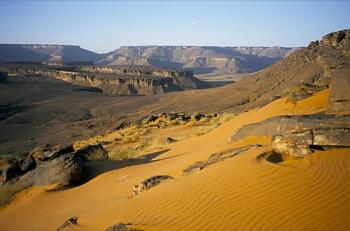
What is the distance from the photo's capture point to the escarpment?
83.1 m

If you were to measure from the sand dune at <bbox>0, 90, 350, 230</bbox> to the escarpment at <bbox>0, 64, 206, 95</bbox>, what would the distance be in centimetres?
7236

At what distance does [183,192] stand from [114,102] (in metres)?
53.6

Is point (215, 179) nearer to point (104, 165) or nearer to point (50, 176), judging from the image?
point (50, 176)

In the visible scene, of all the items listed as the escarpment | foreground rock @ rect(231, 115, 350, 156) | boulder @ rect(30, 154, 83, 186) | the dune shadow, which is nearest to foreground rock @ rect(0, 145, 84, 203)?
boulder @ rect(30, 154, 83, 186)

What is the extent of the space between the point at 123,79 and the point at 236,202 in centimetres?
8103

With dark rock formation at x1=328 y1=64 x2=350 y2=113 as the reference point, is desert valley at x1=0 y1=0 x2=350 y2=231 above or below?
below

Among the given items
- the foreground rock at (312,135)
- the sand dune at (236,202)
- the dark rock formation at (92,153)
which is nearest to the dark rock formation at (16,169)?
the dark rock formation at (92,153)

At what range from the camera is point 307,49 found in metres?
41.8

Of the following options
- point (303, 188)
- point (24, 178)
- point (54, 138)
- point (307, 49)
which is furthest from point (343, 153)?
point (307, 49)

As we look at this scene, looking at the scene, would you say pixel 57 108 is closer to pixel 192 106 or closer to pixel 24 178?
pixel 192 106

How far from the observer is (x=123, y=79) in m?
85.4

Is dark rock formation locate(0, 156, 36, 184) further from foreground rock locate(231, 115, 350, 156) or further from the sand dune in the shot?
foreground rock locate(231, 115, 350, 156)

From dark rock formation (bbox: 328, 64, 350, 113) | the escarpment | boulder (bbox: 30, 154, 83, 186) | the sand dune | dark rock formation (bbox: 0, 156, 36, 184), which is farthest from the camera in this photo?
the escarpment

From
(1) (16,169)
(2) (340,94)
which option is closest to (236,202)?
(2) (340,94)
